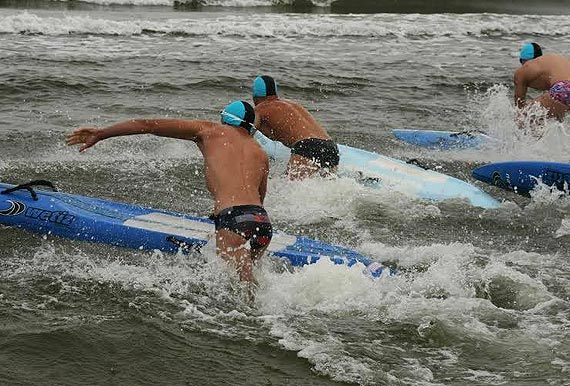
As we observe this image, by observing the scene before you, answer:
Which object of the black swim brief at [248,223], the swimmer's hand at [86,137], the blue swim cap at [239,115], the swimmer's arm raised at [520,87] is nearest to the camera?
the black swim brief at [248,223]

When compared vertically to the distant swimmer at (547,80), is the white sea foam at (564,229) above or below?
below

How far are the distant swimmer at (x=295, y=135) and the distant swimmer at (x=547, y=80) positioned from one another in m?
3.52

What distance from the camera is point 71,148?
1106 cm

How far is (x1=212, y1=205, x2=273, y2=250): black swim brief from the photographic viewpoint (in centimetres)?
634

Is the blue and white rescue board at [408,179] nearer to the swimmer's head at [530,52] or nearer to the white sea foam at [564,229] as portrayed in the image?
the white sea foam at [564,229]

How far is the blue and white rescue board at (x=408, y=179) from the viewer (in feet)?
31.6

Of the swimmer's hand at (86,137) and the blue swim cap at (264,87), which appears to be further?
the blue swim cap at (264,87)

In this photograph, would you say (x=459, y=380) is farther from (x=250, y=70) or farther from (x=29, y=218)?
(x=250, y=70)

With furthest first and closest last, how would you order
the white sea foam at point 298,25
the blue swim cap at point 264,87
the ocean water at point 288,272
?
the white sea foam at point 298,25 → the blue swim cap at point 264,87 → the ocean water at point 288,272

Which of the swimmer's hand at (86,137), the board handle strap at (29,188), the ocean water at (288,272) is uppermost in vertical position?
the swimmer's hand at (86,137)

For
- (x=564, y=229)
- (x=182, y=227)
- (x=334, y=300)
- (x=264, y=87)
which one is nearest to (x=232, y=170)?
(x=182, y=227)

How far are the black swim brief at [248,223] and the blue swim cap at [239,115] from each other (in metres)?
0.72

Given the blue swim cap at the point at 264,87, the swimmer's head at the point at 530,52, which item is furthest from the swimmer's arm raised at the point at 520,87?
the blue swim cap at the point at 264,87

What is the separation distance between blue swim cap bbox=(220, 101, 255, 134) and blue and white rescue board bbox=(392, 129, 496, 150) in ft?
19.4
